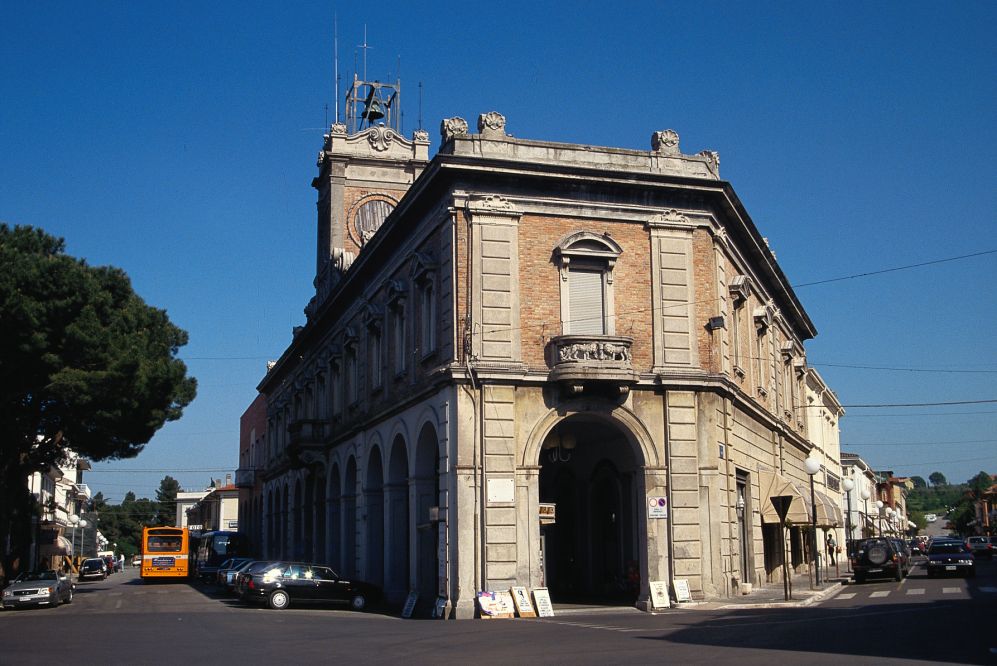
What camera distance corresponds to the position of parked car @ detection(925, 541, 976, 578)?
38781 millimetres

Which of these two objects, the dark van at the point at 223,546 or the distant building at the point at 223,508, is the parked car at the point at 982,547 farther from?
the distant building at the point at 223,508

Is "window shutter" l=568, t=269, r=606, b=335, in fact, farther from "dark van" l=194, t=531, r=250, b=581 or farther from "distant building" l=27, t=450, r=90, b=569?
"dark van" l=194, t=531, r=250, b=581

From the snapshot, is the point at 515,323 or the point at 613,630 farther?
the point at 515,323

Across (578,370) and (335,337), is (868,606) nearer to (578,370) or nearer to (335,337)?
(578,370)

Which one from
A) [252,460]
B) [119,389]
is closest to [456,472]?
[119,389]

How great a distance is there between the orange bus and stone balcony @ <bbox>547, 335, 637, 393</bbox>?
3704 cm

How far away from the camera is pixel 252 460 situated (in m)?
76.8

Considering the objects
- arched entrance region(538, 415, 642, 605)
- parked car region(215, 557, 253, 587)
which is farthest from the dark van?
arched entrance region(538, 415, 642, 605)

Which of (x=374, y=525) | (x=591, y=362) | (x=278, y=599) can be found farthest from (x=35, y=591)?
(x=591, y=362)

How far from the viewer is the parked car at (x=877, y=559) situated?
3712cm

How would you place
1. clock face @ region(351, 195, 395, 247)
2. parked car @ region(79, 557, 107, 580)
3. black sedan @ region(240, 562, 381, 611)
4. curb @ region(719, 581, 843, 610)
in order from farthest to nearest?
parked car @ region(79, 557, 107, 580), clock face @ region(351, 195, 395, 247), black sedan @ region(240, 562, 381, 611), curb @ region(719, 581, 843, 610)

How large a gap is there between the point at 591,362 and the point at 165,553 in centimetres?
3913

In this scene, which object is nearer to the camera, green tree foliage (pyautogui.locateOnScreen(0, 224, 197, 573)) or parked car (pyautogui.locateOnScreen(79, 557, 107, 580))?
green tree foliage (pyautogui.locateOnScreen(0, 224, 197, 573))

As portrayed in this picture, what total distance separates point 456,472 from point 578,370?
12.9ft
